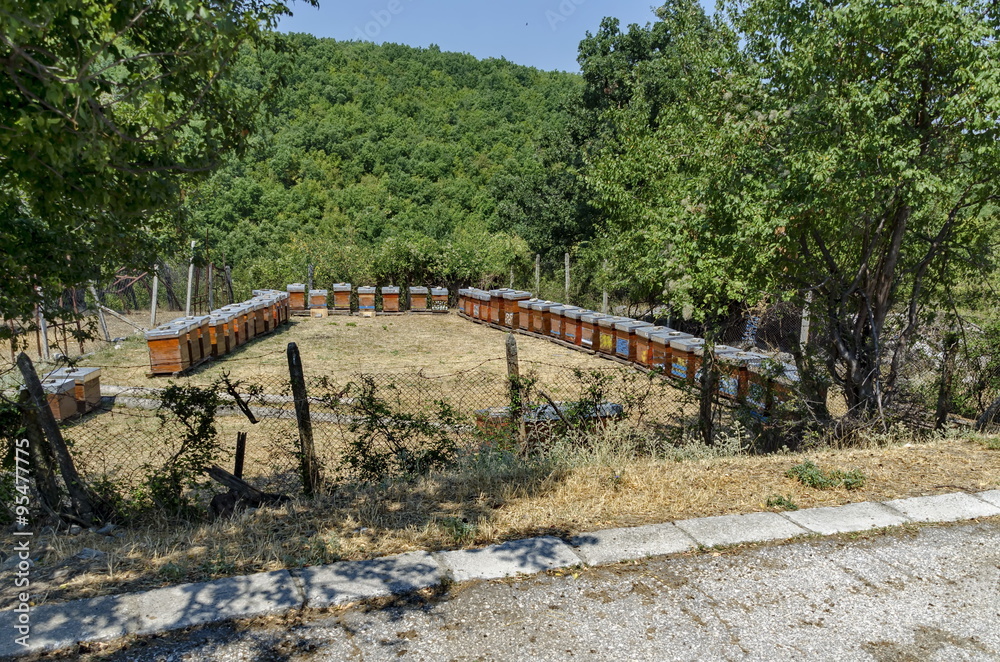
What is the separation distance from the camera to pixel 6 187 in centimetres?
473

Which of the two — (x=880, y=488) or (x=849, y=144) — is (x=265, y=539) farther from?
(x=849, y=144)

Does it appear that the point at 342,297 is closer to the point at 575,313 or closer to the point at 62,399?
the point at 575,313

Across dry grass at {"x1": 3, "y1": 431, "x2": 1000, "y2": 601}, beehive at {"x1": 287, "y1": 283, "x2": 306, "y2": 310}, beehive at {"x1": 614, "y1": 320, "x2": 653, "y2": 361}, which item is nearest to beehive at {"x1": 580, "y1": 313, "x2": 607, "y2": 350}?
beehive at {"x1": 614, "y1": 320, "x2": 653, "y2": 361}

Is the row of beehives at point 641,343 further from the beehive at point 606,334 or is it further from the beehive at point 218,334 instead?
the beehive at point 218,334

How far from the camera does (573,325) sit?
1482 centimetres

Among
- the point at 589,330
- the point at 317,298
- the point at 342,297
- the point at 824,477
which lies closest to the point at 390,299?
the point at 342,297

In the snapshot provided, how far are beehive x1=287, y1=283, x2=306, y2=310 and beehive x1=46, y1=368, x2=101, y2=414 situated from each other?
10244mm

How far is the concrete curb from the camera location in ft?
10.3

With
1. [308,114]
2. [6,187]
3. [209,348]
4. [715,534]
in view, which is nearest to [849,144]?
[715,534]

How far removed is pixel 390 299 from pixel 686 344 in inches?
477

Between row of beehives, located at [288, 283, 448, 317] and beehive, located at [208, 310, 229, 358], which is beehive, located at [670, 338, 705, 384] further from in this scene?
row of beehives, located at [288, 283, 448, 317]

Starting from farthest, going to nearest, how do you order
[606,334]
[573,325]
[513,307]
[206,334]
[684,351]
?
[513,307], [573,325], [606,334], [206,334], [684,351]

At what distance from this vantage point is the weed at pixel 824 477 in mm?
4914

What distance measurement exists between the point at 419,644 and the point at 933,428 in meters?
6.45
